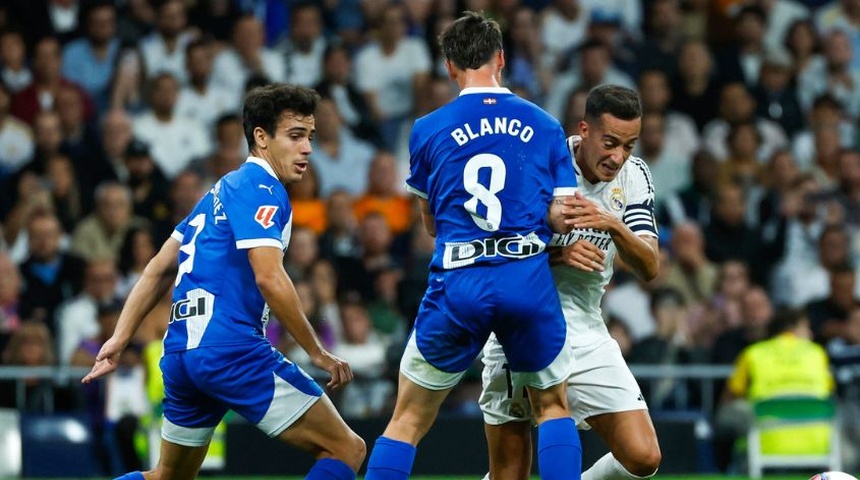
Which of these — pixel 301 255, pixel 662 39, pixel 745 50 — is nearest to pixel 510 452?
pixel 301 255

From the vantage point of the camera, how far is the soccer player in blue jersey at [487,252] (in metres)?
6.18

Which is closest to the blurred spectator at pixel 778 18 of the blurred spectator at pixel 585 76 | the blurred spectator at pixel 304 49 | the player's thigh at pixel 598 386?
the blurred spectator at pixel 585 76

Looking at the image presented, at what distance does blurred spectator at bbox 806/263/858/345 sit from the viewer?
12.7 m

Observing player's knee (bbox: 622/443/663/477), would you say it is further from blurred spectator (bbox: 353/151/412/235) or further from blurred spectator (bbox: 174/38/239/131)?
blurred spectator (bbox: 174/38/239/131)

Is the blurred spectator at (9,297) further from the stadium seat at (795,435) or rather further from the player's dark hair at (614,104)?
the player's dark hair at (614,104)

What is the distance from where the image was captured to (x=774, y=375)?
1177 cm

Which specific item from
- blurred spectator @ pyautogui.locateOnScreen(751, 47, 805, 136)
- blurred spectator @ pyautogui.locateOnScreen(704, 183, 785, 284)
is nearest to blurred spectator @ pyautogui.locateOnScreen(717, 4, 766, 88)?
blurred spectator @ pyautogui.locateOnScreen(751, 47, 805, 136)

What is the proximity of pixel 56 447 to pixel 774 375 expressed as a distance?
17.5 ft

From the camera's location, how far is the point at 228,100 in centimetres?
1368

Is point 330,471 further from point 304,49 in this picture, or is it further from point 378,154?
point 304,49

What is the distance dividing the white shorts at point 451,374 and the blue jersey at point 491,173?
1.31ft

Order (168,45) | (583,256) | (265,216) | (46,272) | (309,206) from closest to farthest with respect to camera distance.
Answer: (265,216), (583,256), (46,272), (309,206), (168,45)

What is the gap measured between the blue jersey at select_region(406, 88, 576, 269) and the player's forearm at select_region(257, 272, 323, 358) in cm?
63

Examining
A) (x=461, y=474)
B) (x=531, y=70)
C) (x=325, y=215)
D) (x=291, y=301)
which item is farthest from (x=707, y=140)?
(x=291, y=301)
